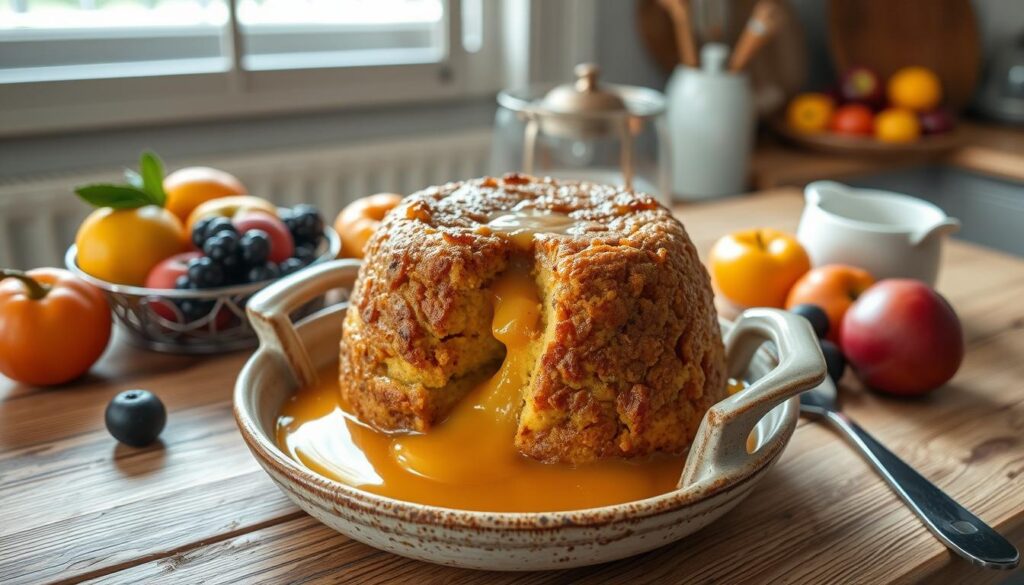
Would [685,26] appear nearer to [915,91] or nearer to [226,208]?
[915,91]

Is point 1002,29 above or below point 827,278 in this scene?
above

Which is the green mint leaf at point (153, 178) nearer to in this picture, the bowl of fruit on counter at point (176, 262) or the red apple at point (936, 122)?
the bowl of fruit on counter at point (176, 262)

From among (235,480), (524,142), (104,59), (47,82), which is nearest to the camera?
(235,480)

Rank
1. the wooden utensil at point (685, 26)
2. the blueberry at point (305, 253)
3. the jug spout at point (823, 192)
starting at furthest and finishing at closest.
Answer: the wooden utensil at point (685, 26), the jug spout at point (823, 192), the blueberry at point (305, 253)

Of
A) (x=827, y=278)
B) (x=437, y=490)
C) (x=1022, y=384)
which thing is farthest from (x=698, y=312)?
(x=1022, y=384)

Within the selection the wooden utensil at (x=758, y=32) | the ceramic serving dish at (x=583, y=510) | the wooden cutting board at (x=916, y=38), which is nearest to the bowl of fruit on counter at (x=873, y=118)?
the wooden cutting board at (x=916, y=38)

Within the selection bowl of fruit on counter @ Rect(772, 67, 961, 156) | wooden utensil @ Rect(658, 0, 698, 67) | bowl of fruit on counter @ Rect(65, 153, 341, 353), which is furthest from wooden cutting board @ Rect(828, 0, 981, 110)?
bowl of fruit on counter @ Rect(65, 153, 341, 353)

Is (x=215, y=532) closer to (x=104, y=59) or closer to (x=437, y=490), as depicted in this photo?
(x=437, y=490)
